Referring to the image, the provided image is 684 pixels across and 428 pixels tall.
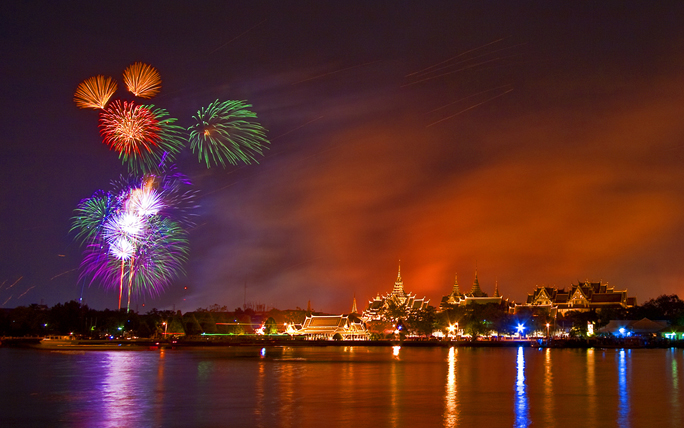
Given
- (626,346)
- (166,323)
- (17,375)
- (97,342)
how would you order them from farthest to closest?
(166,323), (97,342), (626,346), (17,375)

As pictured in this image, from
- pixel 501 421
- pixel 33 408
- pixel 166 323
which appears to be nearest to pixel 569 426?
pixel 501 421

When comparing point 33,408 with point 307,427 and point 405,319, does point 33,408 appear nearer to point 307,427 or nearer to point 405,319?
point 307,427

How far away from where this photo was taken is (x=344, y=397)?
23.3 meters

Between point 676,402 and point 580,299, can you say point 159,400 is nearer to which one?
point 676,402

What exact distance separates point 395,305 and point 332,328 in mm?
12006

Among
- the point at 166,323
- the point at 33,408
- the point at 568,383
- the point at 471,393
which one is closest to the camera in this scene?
the point at 33,408

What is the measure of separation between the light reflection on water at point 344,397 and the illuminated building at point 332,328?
81.7 metres

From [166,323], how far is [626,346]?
6321 centimetres

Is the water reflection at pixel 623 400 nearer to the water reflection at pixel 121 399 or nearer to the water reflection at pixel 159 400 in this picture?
the water reflection at pixel 159 400

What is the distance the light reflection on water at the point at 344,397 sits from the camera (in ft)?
60.2

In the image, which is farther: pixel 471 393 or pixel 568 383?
pixel 568 383

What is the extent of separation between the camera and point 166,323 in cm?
9912

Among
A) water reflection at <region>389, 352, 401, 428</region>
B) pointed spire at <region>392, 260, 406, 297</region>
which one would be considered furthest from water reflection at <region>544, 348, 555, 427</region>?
pointed spire at <region>392, 260, 406, 297</region>

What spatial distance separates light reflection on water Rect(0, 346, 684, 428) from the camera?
60.2 ft
